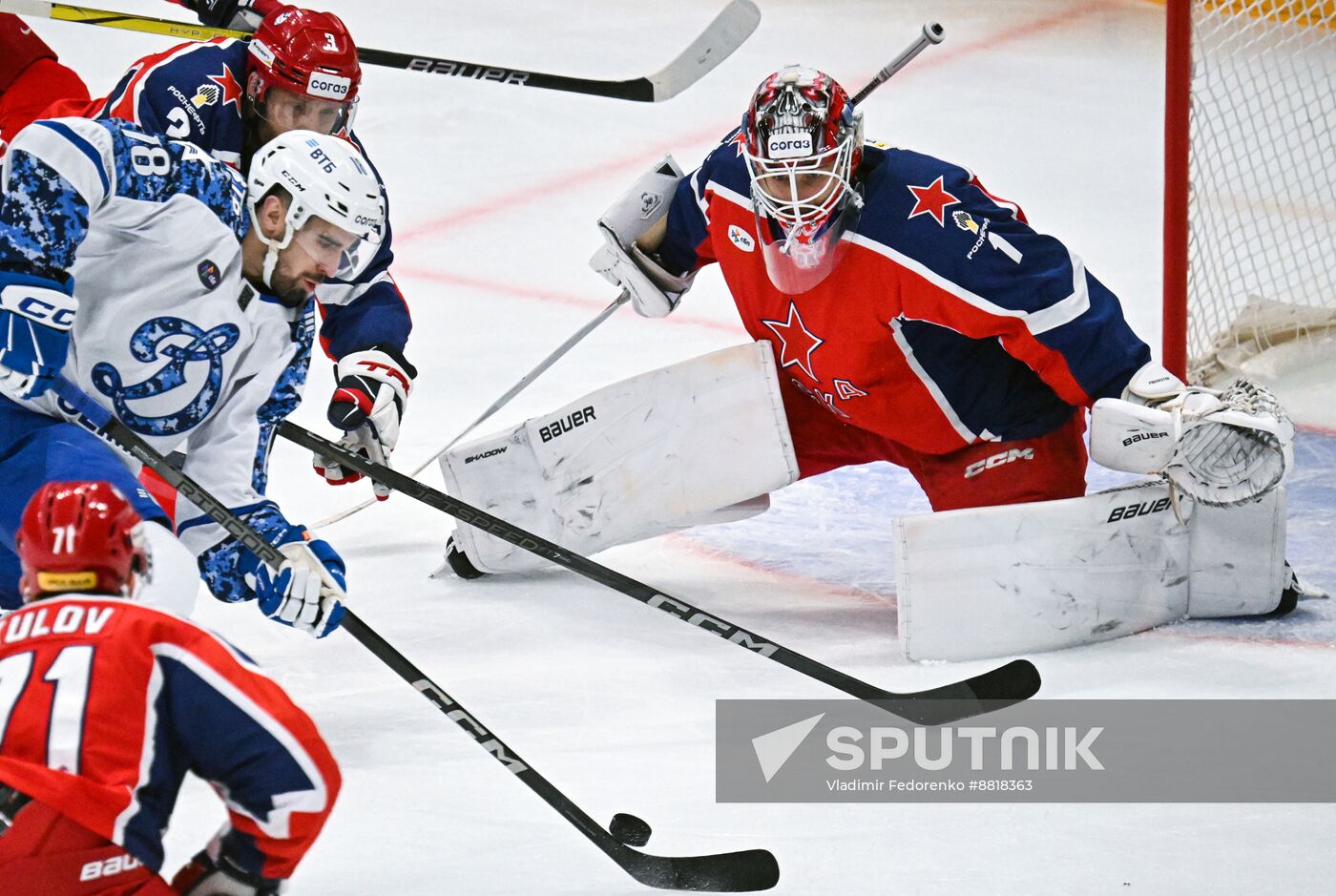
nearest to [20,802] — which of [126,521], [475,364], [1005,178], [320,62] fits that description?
[126,521]

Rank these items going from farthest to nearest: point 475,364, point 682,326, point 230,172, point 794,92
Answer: point 682,326 → point 475,364 → point 794,92 → point 230,172

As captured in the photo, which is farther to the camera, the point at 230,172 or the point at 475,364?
the point at 475,364

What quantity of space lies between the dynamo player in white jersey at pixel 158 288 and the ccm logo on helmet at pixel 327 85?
0.83 meters

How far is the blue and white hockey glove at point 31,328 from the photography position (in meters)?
2.64

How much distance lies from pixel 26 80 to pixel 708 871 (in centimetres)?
275

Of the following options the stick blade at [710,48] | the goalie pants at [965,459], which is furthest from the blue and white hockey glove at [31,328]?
the stick blade at [710,48]

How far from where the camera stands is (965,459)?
3.63m

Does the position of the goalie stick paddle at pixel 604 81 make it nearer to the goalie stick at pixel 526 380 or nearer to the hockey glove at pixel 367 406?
the goalie stick at pixel 526 380

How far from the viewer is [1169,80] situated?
14.7ft

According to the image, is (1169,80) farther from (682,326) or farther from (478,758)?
(478,758)

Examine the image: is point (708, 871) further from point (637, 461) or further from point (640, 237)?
point (640, 237)

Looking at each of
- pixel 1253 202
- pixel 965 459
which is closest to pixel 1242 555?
pixel 965 459

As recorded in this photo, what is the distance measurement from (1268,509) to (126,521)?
2.28m

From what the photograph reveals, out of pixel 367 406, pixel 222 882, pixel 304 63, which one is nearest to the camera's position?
pixel 222 882
